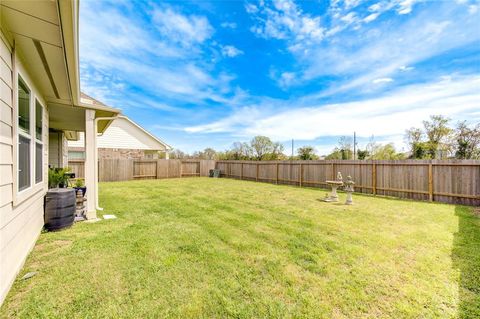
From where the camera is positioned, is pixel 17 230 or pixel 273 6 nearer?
pixel 17 230

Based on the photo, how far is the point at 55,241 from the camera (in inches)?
145

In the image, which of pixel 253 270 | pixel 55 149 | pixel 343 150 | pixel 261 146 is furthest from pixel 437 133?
pixel 55 149

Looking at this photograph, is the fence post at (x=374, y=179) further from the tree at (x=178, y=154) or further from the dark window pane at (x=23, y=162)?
the tree at (x=178, y=154)

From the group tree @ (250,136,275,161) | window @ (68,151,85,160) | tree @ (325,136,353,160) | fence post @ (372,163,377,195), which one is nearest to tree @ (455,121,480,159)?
tree @ (325,136,353,160)

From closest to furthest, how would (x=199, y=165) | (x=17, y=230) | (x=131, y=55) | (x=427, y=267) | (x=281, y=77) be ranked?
(x=17, y=230) < (x=427, y=267) < (x=131, y=55) < (x=281, y=77) < (x=199, y=165)

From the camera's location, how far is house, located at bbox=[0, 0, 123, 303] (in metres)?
2.08

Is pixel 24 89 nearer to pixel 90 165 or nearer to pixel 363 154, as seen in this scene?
pixel 90 165

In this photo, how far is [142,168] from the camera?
49.5 ft

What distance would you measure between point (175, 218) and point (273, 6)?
8.40m

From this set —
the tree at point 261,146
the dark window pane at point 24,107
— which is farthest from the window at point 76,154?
the tree at point 261,146

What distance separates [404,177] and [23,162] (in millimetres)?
11111

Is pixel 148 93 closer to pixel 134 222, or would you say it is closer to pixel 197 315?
pixel 134 222

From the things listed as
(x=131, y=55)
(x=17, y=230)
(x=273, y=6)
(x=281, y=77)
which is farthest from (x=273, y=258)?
(x=281, y=77)

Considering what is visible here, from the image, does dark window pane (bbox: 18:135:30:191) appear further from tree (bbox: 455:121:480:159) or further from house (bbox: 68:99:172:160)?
tree (bbox: 455:121:480:159)
